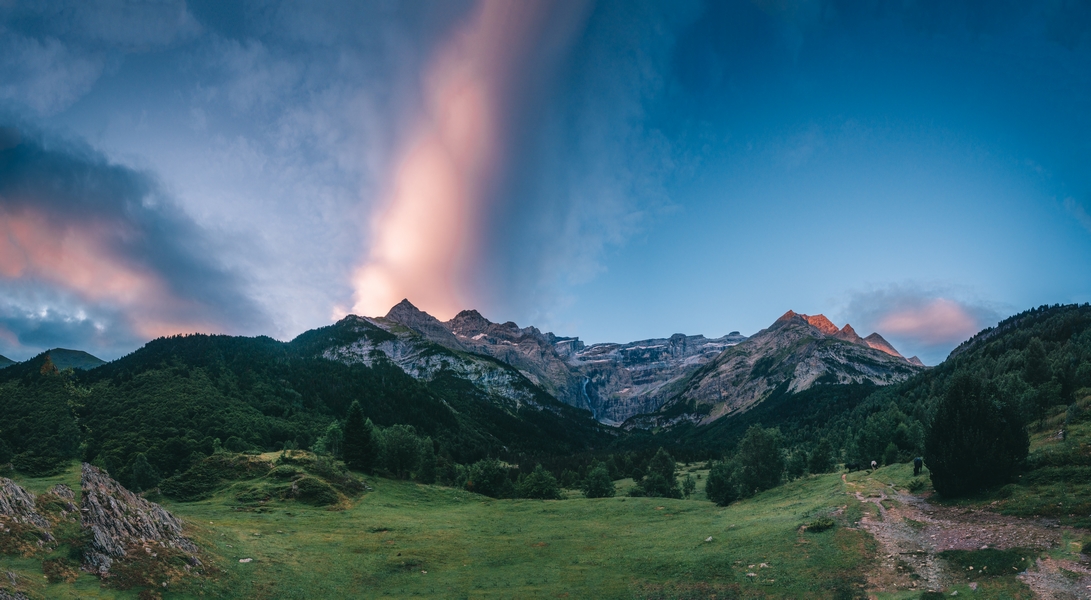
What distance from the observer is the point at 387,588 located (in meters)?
37.4

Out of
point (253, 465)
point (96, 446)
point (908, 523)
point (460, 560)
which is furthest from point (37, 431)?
point (908, 523)

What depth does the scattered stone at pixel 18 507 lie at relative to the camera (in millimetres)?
29688

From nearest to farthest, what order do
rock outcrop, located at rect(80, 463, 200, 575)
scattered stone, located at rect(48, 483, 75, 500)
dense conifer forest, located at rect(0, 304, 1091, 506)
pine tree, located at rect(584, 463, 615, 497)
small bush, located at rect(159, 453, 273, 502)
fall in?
rock outcrop, located at rect(80, 463, 200, 575) < scattered stone, located at rect(48, 483, 75, 500) < small bush, located at rect(159, 453, 273, 502) < dense conifer forest, located at rect(0, 304, 1091, 506) < pine tree, located at rect(584, 463, 615, 497)

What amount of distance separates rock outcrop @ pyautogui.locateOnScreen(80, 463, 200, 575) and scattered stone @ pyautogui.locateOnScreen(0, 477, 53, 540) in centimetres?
223

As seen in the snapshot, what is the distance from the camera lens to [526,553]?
47.8 metres

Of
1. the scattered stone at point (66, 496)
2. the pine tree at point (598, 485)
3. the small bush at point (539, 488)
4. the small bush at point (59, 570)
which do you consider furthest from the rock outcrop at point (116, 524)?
the pine tree at point (598, 485)

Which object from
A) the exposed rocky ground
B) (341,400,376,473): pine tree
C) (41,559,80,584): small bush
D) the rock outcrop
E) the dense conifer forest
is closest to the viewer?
(41,559,80,584): small bush

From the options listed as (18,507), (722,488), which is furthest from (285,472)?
(722,488)

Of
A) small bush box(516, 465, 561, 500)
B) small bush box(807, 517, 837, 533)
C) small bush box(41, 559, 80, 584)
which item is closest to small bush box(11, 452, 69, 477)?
small bush box(41, 559, 80, 584)

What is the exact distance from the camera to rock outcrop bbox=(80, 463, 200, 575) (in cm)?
3009

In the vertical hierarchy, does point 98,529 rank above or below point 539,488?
above

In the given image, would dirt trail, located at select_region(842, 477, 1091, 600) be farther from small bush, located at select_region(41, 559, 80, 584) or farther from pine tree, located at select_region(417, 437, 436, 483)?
pine tree, located at select_region(417, 437, 436, 483)

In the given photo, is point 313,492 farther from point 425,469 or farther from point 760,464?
point 760,464

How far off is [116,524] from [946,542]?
62.5 meters
